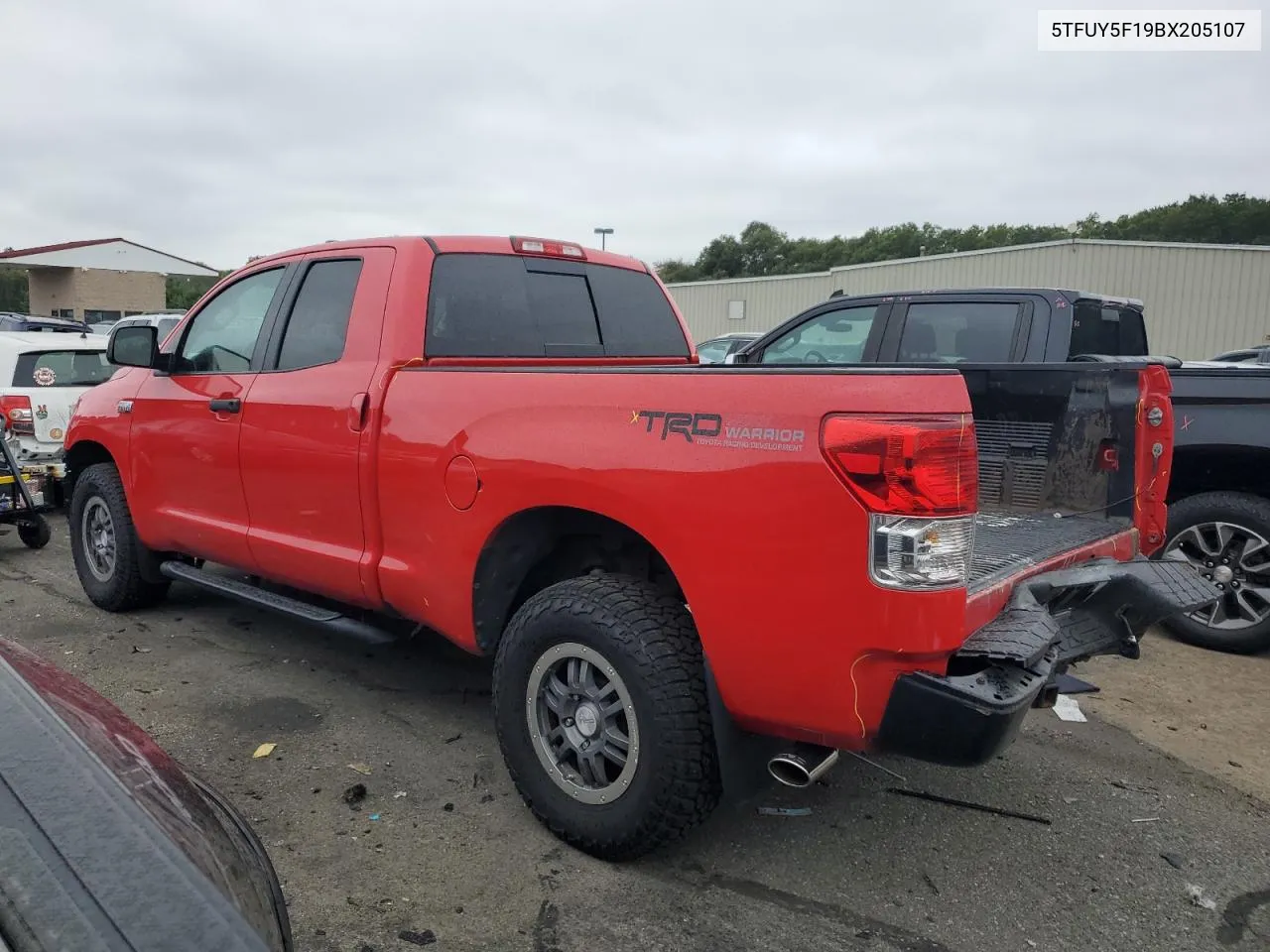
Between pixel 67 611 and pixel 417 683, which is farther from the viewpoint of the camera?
pixel 67 611

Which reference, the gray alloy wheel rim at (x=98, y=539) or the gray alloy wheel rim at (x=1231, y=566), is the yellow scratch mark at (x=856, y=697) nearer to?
the gray alloy wheel rim at (x=1231, y=566)

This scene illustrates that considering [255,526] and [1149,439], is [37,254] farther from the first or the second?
[1149,439]

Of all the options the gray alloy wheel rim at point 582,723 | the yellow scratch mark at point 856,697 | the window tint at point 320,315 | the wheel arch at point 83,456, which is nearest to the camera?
the yellow scratch mark at point 856,697

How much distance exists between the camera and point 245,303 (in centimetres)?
Answer: 456

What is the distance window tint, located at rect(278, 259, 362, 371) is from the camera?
12.8 ft

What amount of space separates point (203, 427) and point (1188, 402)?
16.8ft

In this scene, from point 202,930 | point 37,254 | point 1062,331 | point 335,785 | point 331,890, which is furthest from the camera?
point 37,254

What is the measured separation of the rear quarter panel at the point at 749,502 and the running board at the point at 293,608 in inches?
37.3

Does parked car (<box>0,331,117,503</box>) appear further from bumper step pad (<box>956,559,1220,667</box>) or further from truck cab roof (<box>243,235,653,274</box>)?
bumper step pad (<box>956,559,1220,667</box>)

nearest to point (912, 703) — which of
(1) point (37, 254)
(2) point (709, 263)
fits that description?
(1) point (37, 254)

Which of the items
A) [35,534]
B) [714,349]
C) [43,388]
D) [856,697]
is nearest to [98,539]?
[35,534]

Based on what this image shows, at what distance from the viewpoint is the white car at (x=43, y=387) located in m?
8.24

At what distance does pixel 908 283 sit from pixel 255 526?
21.4 m

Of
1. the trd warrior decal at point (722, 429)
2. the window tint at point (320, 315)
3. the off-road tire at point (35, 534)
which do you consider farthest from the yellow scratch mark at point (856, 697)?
the off-road tire at point (35, 534)
